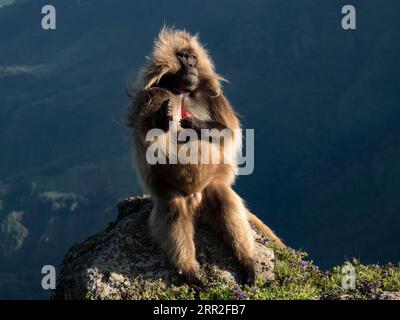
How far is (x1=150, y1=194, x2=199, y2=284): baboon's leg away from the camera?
10.2m

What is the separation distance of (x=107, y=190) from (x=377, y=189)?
56776 mm

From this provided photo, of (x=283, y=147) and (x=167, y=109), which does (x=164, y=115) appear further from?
(x=283, y=147)

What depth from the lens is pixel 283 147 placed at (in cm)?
15288

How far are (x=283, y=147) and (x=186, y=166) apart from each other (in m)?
144

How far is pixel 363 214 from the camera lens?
123438 mm

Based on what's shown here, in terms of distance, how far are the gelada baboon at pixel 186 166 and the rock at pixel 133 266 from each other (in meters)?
0.22

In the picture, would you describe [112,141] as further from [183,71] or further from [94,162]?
[183,71]

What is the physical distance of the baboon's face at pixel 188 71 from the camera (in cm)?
1050

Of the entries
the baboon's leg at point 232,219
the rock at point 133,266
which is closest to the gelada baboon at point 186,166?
the baboon's leg at point 232,219

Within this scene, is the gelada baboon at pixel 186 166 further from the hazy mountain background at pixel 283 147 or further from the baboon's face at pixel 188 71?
the hazy mountain background at pixel 283 147

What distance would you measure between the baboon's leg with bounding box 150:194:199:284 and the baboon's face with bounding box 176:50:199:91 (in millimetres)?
1567

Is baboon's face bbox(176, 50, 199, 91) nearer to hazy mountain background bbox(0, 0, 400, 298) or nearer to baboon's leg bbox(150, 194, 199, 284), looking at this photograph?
baboon's leg bbox(150, 194, 199, 284)
